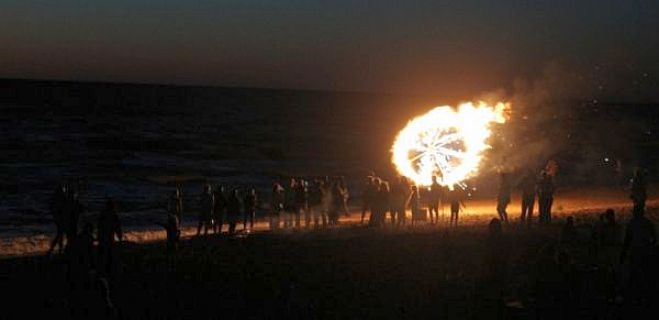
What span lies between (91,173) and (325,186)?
3091cm

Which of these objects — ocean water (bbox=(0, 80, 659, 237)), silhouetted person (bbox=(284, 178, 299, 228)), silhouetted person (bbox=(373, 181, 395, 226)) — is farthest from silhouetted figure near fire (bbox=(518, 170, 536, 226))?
ocean water (bbox=(0, 80, 659, 237))

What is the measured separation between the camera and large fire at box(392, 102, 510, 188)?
25.0 metres

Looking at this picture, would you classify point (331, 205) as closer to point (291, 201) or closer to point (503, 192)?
point (291, 201)

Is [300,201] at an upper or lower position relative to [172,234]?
upper

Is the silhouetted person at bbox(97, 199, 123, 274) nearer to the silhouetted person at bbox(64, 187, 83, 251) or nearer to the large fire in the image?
the silhouetted person at bbox(64, 187, 83, 251)

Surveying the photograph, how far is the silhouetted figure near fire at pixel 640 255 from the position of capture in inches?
482

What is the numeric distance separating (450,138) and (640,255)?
42.9ft

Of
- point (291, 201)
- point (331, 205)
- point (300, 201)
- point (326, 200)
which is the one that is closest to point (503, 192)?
point (331, 205)

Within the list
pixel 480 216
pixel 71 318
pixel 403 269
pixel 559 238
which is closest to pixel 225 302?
pixel 71 318

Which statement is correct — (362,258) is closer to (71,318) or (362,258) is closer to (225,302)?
(225,302)

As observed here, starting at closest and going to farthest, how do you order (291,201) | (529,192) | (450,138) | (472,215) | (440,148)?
(529,192)
(291,201)
(440,148)
(450,138)
(472,215)

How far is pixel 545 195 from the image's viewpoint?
22.2 meters

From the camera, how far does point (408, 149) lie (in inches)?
984

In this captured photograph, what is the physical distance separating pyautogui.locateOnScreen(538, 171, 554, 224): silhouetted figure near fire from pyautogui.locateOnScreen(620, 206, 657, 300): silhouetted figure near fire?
29.5 ft
